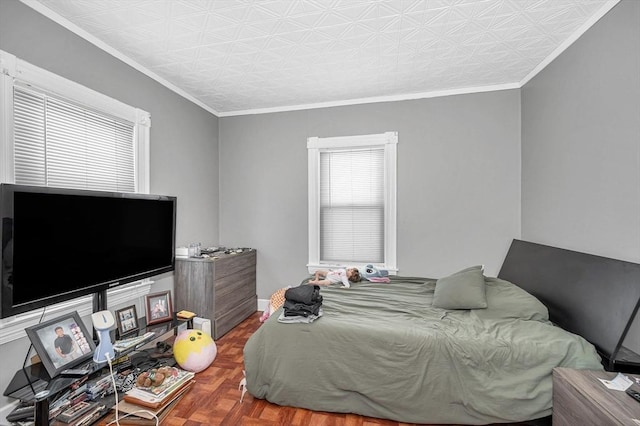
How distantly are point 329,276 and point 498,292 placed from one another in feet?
5.13

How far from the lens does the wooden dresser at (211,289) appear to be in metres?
2.94

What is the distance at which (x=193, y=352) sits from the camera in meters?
2.31

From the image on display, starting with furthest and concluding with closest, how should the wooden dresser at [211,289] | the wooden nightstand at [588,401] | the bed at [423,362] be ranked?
1. the wooden dresser at [211,289]
2. the bed at [423,362]
3. the wooden nightstand at [588,401]

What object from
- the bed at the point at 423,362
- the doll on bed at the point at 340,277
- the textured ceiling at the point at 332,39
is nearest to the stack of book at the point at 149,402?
the bed at the point at 423,362

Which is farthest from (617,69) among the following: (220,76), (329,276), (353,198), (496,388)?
(220,76)

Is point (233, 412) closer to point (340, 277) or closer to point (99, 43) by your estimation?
point (340, 277)

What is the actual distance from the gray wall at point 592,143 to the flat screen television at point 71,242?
340cm

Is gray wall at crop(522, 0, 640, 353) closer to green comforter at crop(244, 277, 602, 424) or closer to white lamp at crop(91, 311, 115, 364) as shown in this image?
green comforter at crop(244, 277, 602, 424)

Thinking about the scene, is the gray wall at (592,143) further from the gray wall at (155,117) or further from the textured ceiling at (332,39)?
the gray wall at (155,117)

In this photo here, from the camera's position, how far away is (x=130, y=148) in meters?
2.59

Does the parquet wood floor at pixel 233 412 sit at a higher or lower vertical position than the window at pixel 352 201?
lower

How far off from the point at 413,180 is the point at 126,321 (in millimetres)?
3137

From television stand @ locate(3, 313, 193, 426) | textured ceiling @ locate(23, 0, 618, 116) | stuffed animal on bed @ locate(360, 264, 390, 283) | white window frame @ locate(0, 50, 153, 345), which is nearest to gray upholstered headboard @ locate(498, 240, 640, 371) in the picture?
stuffed animal on bed @ locate(360, 264, 390, 283)

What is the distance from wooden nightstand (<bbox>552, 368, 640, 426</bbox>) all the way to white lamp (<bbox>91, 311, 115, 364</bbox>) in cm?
262
